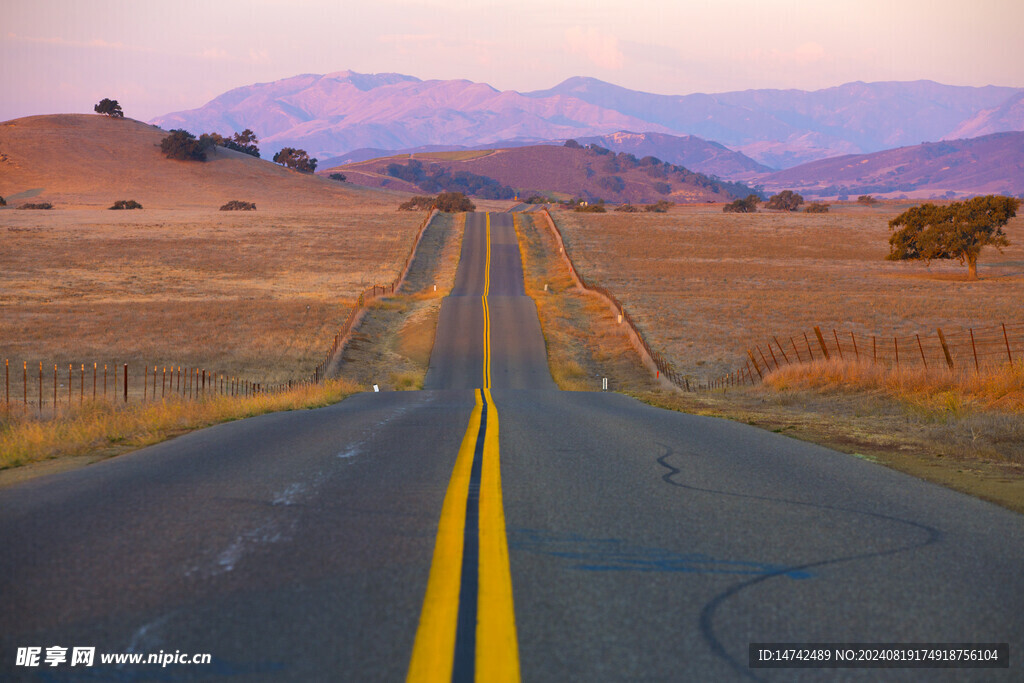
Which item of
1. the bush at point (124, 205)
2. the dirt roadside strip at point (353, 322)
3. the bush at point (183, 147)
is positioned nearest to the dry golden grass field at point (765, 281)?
the dirt roadside strip at point (353, 322)

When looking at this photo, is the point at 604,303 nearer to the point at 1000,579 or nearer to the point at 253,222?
the point at 1000,579

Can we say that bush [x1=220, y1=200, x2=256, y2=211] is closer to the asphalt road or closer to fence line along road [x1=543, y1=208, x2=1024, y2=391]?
fence line along road [x1=543, y1=208, x2=1024, y2=391]

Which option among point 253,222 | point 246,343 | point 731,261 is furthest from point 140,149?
point 246,343

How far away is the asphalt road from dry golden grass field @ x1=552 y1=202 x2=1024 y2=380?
26.0m

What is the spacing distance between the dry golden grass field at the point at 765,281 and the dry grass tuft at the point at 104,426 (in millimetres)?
22145

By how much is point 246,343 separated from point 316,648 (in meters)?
35.7

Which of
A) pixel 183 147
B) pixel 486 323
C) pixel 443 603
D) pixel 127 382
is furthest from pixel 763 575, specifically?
pixel 183 147

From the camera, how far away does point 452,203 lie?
12694cm

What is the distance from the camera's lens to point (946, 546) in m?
4.54

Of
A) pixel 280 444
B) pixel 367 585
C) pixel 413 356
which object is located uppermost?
pixel 367 585

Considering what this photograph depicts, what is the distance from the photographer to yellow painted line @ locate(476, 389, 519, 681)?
294 cm

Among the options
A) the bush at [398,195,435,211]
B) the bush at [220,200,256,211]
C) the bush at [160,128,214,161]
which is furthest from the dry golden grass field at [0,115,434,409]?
the bush at [398,195,435,211]

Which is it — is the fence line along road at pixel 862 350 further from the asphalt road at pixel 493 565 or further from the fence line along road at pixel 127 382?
the fence line along road at pixel 127 382

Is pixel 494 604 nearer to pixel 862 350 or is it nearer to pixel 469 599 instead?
pixel 469 599
